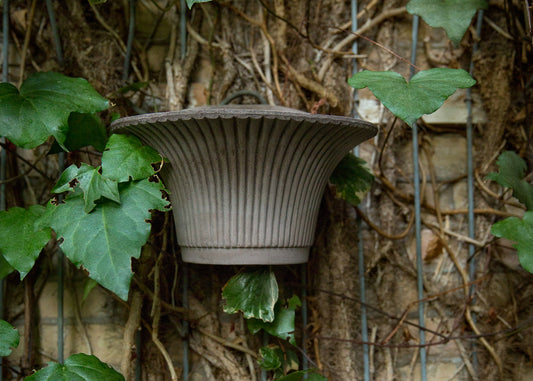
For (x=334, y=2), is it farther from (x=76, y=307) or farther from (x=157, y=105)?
(x=76, y=307)

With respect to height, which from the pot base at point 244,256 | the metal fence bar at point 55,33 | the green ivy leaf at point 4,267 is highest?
the metal fence bar at point 55,33

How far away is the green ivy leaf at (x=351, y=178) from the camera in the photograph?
3.65 feet

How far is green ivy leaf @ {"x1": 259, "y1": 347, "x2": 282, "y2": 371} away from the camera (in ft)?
3.55

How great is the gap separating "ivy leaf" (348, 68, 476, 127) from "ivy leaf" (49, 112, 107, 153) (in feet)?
1.74

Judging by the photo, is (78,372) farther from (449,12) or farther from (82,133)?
(449,12)

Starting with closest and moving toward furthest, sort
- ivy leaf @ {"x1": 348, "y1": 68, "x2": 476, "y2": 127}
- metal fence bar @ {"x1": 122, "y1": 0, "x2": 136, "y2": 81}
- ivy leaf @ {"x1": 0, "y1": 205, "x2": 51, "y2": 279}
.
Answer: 1. ivy leaf @ {"x1": 348, "y1": 68, "x2": 476, "y2": 127}
2. ivy leaf @ {"x1": 0, "y1": 205, "x2": 51, "y2": 279}
3. metal fence bar @ {"x1": 122, "y1": 0, "x2": 136, "y2": 81}

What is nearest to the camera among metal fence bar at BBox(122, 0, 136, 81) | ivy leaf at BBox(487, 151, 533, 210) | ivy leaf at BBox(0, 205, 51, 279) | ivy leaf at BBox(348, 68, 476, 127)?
ivy leaf at BBox(348, 68, 476, 127)

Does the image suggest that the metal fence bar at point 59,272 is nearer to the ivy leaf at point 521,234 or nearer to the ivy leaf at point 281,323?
the ivy leaf at point 281,323

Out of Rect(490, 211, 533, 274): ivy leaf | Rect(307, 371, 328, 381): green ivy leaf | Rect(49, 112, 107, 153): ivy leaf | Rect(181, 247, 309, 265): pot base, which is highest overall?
Rect(49, 112, 107, 153): ivy leaf

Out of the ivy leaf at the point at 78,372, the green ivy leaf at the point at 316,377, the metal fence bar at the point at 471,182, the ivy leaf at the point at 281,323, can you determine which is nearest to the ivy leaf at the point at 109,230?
the ivy leaf at the point at 78,372

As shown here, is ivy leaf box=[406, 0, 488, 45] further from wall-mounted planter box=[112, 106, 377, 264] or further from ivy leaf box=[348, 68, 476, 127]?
wall-mounted planter box=[112, 106, 377, 264]

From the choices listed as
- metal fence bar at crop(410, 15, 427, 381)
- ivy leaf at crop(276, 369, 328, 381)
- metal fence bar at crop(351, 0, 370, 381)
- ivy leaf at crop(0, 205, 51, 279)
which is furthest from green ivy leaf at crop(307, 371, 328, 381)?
ivy leaf at crop(0, 205, 51, 279)

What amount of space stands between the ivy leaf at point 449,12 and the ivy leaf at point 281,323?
660 millimetres

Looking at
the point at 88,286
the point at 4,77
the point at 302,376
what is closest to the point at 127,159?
the point at 88,286
